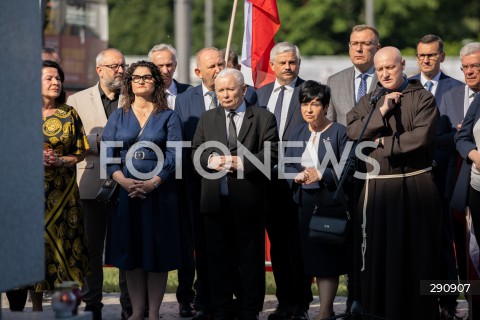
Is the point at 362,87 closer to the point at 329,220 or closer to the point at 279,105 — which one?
the point at 279,105

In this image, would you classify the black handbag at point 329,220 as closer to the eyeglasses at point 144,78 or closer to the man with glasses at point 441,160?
the man with glasses at point 441,160

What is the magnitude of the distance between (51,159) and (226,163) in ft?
4.63

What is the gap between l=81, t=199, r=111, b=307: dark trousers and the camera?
1033 centimetres

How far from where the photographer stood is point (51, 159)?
9586mm

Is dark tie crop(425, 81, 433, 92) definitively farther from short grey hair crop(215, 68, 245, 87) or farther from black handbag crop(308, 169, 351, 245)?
short grey hair crop(215, 68, 245, 87)

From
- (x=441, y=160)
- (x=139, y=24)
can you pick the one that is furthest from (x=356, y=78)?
(x=139, y=24)

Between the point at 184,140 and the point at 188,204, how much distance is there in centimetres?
58

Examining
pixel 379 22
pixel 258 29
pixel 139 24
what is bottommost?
pixel 258 29

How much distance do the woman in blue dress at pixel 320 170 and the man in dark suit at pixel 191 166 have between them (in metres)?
0.99

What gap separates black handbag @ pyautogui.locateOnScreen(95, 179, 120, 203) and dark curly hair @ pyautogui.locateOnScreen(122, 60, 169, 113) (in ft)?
2.05

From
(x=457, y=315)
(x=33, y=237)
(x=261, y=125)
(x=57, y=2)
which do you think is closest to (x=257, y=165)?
(x=261, y=125)

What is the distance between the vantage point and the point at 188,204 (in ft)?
34.4

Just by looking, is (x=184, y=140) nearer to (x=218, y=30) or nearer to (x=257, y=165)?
(x=257, y=165)

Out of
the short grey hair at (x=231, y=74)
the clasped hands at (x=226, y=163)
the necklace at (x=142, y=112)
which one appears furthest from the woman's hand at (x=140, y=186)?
the short grey hair at (x=231, y=74)
